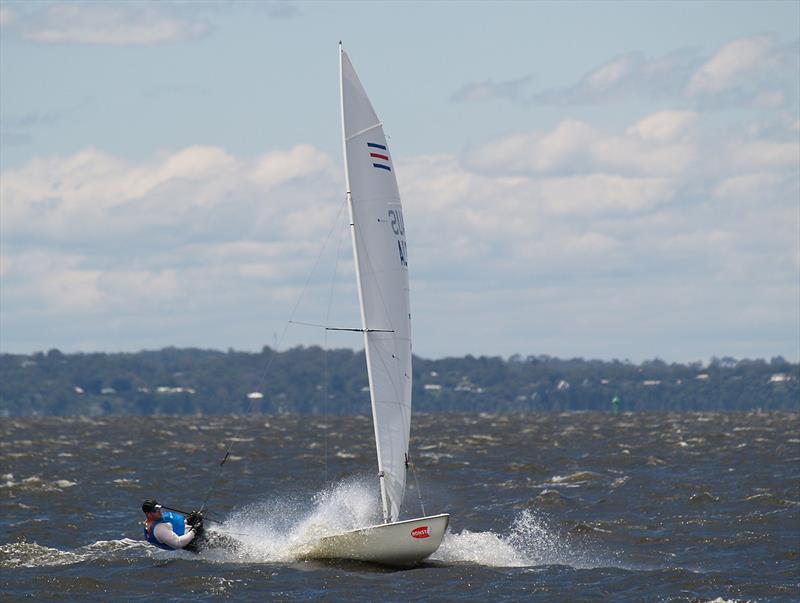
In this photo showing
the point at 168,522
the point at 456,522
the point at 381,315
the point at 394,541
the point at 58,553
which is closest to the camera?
the point at 394,541

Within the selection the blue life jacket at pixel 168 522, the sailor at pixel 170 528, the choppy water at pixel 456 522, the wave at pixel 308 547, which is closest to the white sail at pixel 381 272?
the wave at pixel 308 547

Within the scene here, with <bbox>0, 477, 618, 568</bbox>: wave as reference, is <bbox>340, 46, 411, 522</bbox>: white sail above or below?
above

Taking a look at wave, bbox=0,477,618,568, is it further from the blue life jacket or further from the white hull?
the blue life jacket

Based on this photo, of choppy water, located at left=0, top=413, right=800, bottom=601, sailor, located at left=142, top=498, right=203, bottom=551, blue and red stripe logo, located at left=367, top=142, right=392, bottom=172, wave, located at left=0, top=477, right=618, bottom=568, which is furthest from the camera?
wave, located at left=0, top=477, right=618, bottom=568

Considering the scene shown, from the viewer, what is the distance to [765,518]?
1318 inches

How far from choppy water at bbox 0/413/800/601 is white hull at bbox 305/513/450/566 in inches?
11.7

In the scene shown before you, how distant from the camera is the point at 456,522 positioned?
113ft

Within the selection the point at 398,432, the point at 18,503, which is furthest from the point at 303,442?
the point at 398,432

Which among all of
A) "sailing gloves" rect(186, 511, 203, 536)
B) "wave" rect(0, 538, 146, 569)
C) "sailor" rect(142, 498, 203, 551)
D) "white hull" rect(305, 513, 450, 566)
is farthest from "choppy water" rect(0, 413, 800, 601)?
"sailing gloves" rect(186, 511, 203, 536)

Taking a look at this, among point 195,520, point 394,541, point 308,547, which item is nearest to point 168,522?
point 195,520

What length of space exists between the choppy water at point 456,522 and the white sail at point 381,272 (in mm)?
2370

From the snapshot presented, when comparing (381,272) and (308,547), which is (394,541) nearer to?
(308,547)

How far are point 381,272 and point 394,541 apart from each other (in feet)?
15.8

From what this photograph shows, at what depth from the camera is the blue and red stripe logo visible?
26438 mm
